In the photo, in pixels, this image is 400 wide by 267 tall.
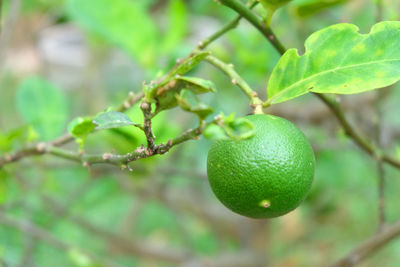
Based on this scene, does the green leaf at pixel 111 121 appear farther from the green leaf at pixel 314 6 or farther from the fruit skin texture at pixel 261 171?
the green leaf at pixel 314 6

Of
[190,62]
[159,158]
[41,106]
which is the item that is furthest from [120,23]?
[190,62]

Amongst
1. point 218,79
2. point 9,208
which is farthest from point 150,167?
point 218,79

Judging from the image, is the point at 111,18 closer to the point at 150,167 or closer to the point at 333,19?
the point at 150,167

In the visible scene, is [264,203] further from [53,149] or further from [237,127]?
[53,149]

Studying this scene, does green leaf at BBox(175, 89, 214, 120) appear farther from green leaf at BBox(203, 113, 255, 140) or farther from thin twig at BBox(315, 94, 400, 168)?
thin twig at BBox(315, 94, 400, 168)

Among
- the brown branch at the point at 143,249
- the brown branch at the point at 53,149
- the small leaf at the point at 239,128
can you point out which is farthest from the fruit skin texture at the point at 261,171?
the brown branch at the point at 143,249

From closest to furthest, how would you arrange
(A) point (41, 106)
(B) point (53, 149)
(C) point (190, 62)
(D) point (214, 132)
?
1. (D) point (214, 132)
2. (C) point (190, 62)
3. (B) point (53, 149)
4. (A) point (41, 106)

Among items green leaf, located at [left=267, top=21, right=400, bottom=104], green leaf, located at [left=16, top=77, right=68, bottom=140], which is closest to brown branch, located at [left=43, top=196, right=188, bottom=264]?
green leaf, located at [left=16, top=77, right=68, bottom=140]
